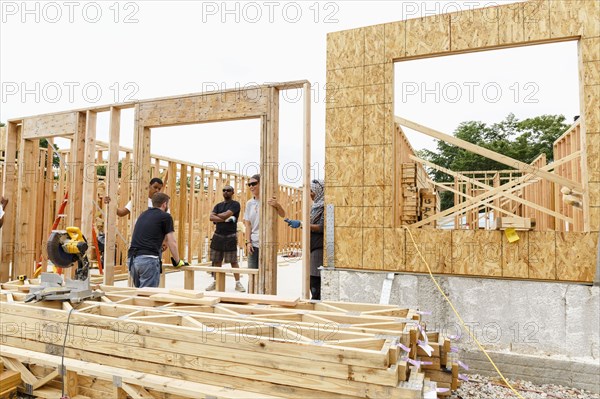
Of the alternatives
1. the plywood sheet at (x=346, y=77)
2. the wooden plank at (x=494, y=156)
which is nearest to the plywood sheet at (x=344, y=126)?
the plywood sheet at (x=346, y=77)

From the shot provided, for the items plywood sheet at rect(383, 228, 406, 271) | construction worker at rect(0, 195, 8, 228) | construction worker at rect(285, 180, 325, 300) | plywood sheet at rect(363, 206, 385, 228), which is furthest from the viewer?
construction worker at rect(0, 195, 8, 228)

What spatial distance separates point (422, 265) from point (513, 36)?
9.79ft

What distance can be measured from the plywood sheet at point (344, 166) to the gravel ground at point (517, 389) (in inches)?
106

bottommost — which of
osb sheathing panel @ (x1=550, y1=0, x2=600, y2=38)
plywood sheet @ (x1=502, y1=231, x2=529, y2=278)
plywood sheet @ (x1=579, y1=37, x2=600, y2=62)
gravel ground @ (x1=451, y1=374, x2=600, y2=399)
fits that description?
gravel ground @ (x1=451, y1=374, x2=600, y2=399)

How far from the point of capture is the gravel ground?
4.12 metres

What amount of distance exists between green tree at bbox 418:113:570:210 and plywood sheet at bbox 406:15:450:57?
90.8ft

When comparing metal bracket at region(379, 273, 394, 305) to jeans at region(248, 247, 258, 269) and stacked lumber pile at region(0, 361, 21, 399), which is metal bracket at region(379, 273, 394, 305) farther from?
stacked lumber pile at region(0, 361, 21, 399)

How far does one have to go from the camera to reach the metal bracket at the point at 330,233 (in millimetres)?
5391

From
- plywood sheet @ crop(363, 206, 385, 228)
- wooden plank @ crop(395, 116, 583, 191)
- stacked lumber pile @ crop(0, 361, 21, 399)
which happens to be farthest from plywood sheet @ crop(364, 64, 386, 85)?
stacked lumber pile @ crop(0, 361, 21, 399)

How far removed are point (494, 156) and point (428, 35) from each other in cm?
179

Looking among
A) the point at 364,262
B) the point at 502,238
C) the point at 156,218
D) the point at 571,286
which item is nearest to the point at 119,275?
the point at 156,218

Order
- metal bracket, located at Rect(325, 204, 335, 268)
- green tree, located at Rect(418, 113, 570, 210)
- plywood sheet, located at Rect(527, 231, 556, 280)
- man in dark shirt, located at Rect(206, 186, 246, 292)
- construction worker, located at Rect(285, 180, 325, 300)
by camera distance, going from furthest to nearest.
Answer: green tree, located at Rect(418, 113, 570, 210) → man in dark shirt, located at Rect(206, 186, 246, 292) → construction worker, located at Rect(285, 180, 325, 300) → metal bracket, located at Rect(325, 204, 335, 268) → plywood sheet, located at Rect(527, 231, 556, 280)

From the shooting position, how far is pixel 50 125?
7.52m

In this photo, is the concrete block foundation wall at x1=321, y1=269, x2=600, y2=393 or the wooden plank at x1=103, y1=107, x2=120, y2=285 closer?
the concrete block foundation wall at x1=321, y1=269, x2=600, y2=393
